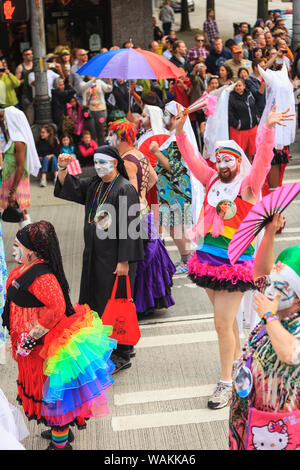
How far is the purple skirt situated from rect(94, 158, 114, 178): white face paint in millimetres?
1077

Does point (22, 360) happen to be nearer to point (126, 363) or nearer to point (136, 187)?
point (126, 363)

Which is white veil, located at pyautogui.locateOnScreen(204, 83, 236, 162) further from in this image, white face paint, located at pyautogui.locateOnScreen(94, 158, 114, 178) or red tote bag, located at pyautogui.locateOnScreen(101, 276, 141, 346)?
red tote bag, located at pyautogui.locateOnScreen(101, 276, 141, 346)

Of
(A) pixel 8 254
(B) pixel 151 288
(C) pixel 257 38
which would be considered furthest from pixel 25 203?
(C) pixel 257 38

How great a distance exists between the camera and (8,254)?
9.12 m

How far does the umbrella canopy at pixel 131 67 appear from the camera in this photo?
8164mm

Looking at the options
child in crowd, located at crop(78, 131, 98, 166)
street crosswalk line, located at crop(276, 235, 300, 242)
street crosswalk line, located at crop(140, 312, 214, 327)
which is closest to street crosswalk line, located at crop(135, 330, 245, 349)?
street crosswalk line, located at crop(140, 312, 214, 327)

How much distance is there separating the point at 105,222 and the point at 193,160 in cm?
83

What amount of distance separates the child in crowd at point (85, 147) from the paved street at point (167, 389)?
4799 millimetres

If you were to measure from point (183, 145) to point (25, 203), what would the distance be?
138 inches

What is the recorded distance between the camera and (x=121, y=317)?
5.87 metres

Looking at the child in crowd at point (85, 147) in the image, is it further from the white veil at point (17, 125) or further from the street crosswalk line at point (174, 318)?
the street crosswalk line at point (174, 318)

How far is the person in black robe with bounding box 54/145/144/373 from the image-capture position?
19.0 ft

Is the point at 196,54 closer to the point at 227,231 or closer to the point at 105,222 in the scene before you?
the point at 105,222

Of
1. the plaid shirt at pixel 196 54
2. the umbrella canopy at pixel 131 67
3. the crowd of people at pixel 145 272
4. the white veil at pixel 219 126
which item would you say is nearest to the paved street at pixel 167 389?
the crowd of people at pixel 145 272
